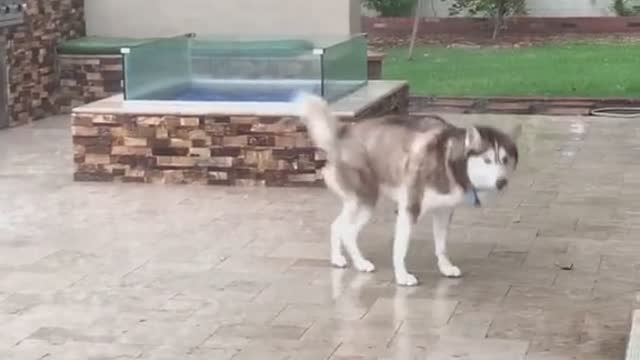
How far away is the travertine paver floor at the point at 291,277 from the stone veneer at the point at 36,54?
2411 mm

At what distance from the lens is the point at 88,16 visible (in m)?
11.0

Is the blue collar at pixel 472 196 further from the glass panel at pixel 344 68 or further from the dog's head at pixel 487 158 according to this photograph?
the glass panel at pixel 344 68

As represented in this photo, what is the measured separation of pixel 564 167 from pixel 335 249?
2.68 metres

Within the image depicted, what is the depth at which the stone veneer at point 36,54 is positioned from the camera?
32.2 ft

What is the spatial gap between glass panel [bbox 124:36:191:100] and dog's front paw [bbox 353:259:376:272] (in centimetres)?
277

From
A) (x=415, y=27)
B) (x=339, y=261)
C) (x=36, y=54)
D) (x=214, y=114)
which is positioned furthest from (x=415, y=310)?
(x=415, y=27)

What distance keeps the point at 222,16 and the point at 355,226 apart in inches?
214

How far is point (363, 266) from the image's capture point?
5.34 meters

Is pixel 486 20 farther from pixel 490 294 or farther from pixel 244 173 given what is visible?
pixel 490 294

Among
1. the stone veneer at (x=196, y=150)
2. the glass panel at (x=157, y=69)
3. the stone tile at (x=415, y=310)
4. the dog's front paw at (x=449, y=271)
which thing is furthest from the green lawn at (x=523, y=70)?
the stone tile at (x=415, y=310)

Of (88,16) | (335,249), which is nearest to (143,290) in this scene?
(335,249)

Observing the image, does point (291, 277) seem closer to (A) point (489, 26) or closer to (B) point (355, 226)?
(B) point (355, 226)

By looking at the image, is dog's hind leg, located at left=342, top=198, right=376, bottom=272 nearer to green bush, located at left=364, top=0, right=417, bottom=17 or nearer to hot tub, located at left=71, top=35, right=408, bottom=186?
hot tub, located at left=71, top=35, right=408, bottom=186

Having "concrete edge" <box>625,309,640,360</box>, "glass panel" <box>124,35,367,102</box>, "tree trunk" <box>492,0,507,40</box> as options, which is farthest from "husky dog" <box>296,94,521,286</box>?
"tree trunk" <box>492,0,507,40</box>
